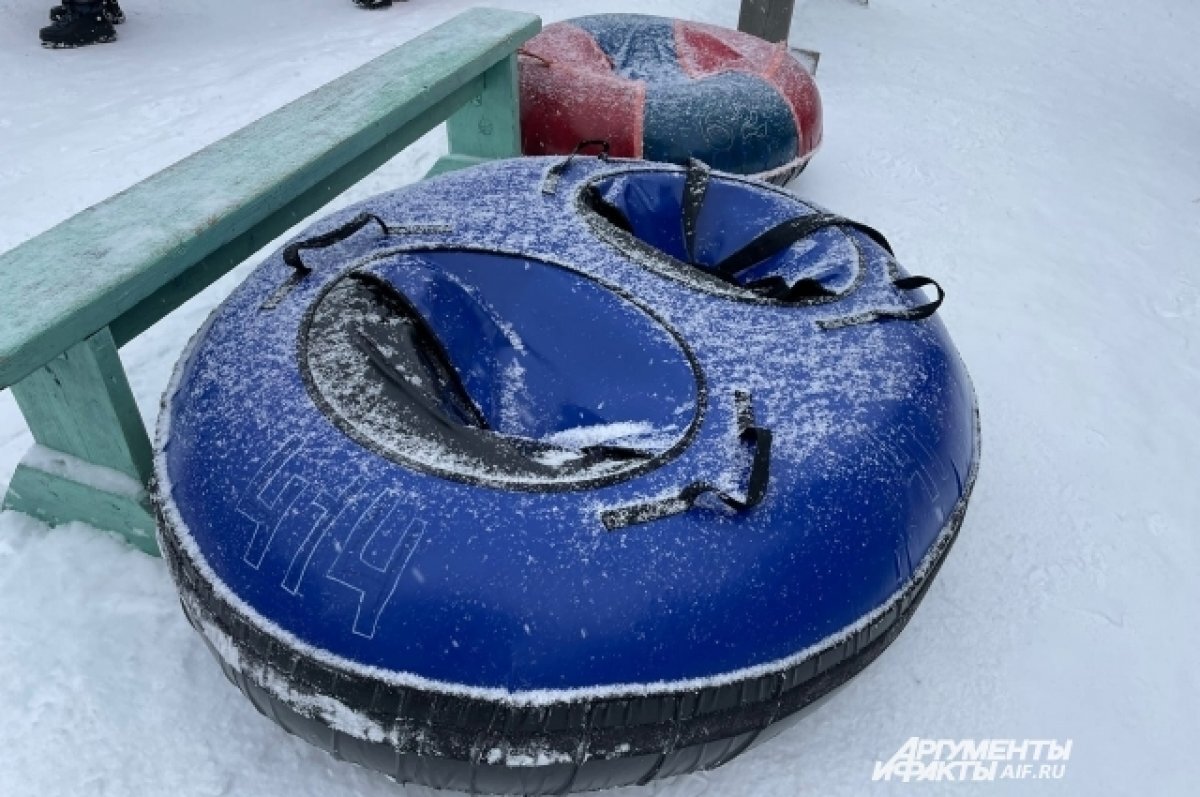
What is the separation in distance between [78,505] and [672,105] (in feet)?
6.83

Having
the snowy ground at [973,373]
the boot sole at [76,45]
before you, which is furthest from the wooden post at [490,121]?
the boot sole at [76,45]

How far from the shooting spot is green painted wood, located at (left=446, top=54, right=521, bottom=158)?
3031 millimetres

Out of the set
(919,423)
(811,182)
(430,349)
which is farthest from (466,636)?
(811,182)

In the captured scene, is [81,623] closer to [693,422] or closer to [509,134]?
[693,422]

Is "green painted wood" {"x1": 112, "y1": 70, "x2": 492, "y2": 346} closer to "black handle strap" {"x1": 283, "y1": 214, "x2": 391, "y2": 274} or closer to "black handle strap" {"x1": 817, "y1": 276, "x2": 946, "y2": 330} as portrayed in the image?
"black handle strap" {"x1": 283, "y1": 214, "x2": 391, "y2": 274}

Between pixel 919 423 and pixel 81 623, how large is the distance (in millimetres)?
1647

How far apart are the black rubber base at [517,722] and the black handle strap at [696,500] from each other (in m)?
0.25

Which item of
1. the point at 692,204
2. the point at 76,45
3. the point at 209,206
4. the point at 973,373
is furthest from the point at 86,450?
the point at 76,45

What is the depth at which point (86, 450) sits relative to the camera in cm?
188

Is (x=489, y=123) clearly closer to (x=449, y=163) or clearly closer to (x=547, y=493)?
(x=449, y=163)

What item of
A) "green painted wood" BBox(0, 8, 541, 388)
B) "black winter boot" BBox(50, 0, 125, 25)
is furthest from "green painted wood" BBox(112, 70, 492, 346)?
"black winter boot" BBox(50, 0, 125, 25)

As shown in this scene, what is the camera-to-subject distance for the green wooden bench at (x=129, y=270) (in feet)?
5.30

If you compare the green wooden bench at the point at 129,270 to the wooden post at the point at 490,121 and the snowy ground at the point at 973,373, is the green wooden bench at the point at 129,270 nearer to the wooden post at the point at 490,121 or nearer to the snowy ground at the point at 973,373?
the snowy ground at the point at 973,373

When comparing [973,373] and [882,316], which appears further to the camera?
[973,373]
